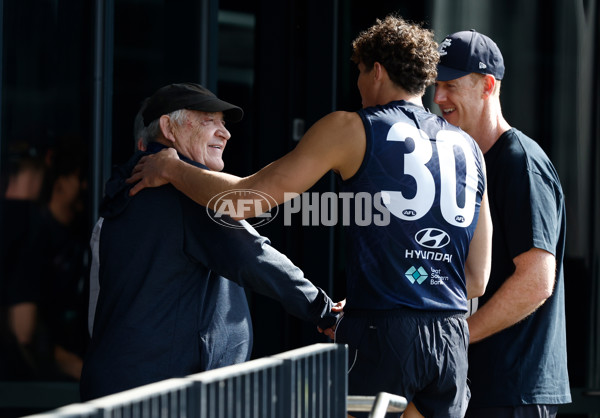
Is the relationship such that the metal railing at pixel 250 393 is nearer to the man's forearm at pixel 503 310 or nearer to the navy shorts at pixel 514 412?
the man's forearm at pixel 503 310

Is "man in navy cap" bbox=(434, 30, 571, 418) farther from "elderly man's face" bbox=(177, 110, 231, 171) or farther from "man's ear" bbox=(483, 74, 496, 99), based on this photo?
"elderly man's face" bbox=(177, 110, 231, 171)

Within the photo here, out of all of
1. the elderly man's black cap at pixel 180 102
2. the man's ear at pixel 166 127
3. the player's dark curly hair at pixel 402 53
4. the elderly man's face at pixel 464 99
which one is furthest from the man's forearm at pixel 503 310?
the man's ear at pixel 166 127

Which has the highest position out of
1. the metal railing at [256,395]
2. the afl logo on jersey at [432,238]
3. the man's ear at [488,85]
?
the man's ear at [488,85]

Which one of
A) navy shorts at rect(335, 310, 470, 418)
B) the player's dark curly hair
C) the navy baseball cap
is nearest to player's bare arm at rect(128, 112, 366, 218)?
the player's dark curly hair

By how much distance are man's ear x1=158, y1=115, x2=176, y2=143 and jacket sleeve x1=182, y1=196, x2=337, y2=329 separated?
29cm

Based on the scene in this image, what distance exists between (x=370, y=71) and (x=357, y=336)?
816mm

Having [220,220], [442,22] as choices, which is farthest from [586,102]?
[220,220]

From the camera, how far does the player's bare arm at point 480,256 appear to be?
2.92 metres

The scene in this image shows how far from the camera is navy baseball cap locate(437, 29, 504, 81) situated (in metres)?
3.26

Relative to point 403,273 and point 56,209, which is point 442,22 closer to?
point 56,209

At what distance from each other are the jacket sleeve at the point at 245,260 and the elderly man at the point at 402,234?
3.7 inches

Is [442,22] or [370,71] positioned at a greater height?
[442,22]

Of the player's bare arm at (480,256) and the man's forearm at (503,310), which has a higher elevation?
the player's bare arm at (480,256)

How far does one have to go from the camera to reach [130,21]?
5.45 meters
